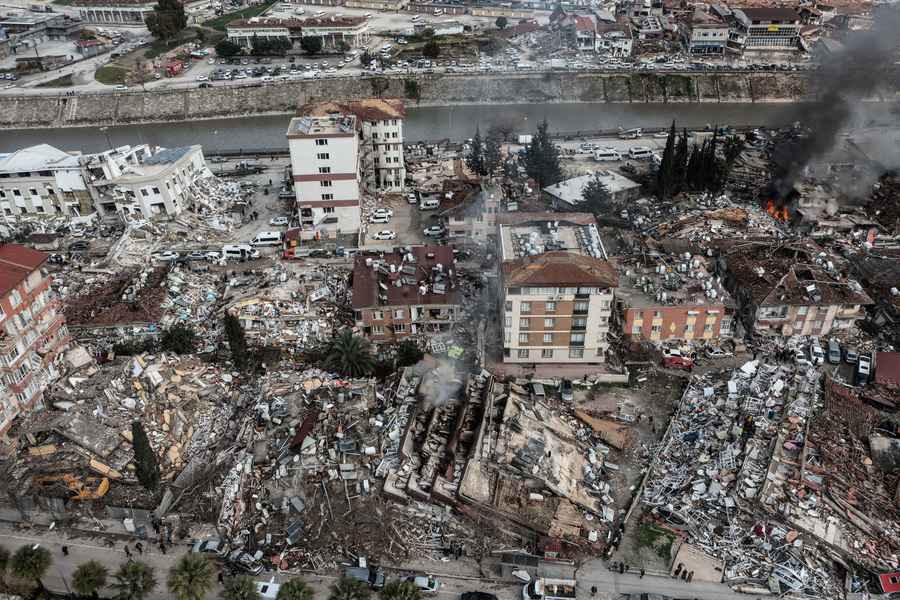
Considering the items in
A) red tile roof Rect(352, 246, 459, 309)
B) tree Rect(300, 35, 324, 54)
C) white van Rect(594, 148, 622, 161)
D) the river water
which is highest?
tree Rect(300, 35, 324, 54)

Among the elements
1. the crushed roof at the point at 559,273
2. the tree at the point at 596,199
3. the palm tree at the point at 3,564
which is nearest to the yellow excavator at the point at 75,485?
the palm tree at the point at 3,564

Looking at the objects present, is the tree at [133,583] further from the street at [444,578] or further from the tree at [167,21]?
the tree at [167,21]

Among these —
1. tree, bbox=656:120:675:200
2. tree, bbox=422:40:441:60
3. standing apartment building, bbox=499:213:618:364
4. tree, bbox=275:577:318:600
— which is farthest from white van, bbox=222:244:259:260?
tree, bbox=422:40:441:60

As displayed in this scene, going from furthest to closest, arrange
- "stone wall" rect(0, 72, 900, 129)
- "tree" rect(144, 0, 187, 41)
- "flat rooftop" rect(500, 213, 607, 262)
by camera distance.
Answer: "tree" rect(144, 0, 187, 41), "stone wall" rect(0, 72, 900, 129), "flat rooftop" rect(500, 213, 607, 262)

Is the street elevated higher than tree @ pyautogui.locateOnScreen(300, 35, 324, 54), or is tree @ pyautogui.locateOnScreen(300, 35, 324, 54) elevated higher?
tree @ pyautogui.locateOnScreen(300, 35, 324, 54)

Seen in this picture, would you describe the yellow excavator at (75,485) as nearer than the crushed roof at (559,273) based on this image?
Yes

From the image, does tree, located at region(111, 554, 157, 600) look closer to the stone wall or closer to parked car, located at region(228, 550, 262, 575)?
parked car, located at region(228, 550, 262, 575)

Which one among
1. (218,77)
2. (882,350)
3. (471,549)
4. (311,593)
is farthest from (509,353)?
(218,77)
